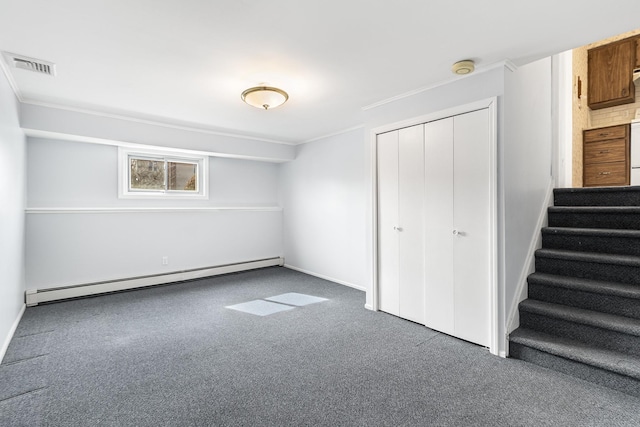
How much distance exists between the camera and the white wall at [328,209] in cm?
447

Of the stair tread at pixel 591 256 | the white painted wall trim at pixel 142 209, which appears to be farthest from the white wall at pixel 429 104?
the white painted wall trim at pixel 142 209

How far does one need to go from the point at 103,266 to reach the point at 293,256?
115 inches

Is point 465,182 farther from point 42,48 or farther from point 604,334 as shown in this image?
point 42,48

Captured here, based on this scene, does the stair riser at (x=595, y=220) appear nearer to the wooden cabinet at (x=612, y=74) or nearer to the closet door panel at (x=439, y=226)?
the closet door panel at (x=439, y=226)

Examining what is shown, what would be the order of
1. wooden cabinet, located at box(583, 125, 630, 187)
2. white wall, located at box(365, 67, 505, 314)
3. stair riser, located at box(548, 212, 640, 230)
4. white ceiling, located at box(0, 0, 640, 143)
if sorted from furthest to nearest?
1. wooden cabinet, located at box(583, 125, 630, 187)
2. stair riser, located at box(548, 212, 640, 230)
3. white wall, located at box(365, 67, 505, 314)
4. white ceiling, located at box(0, 0, 640, 143)

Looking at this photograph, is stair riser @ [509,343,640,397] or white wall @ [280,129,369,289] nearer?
stair riser @ [509,343,640,397]

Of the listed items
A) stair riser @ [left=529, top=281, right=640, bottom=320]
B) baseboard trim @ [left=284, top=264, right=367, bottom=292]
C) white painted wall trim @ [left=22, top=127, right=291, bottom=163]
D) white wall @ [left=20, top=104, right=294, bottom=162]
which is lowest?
baseboard trim @ [left=284, top=264, right=367, bottom=292]

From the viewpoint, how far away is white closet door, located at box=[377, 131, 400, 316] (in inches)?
131

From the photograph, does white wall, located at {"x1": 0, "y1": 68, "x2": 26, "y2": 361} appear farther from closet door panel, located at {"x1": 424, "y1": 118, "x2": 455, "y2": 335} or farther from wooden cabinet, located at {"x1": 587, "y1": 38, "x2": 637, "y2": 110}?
wooden cabinet, located at {"x1": 587, "y1": 38, "x2": 637, "y2": 110}

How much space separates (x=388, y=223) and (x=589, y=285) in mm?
1743

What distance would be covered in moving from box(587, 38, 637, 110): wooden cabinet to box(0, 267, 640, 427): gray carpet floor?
4481mm

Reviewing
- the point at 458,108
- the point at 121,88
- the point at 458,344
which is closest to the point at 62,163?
the point at 121,88

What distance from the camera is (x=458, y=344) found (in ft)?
8.85

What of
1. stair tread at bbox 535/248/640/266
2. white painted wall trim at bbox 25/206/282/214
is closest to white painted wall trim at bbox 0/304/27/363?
white painted wall trim at bbox 25/206/282/214
